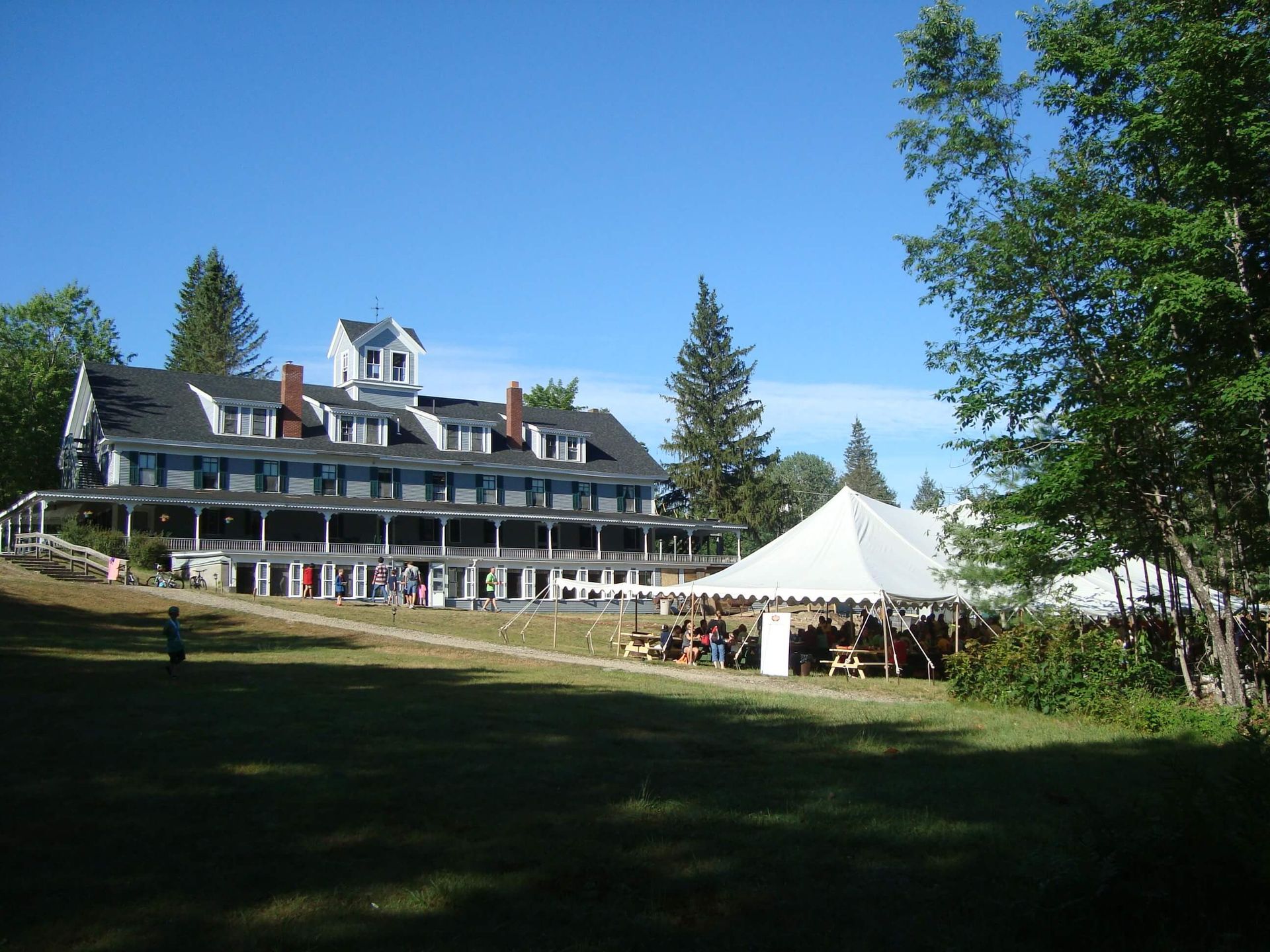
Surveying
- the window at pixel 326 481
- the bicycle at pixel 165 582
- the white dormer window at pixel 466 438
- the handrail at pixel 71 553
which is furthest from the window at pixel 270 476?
the bicycle at pixel 165 582

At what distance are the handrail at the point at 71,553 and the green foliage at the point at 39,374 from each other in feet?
62.2

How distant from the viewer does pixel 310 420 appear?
50.1 meters

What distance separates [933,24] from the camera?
57.1 feet

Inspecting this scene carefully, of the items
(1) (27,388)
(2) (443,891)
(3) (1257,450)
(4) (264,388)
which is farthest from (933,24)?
(1) (27,388)

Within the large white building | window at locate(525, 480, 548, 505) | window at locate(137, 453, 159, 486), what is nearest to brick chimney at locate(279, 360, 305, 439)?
the large white building

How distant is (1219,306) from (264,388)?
43.2 m

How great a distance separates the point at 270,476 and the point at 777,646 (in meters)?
31.7

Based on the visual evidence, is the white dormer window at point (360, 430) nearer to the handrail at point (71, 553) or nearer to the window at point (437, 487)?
the window at point (437, 487)

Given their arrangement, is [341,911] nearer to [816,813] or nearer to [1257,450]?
[816,813]

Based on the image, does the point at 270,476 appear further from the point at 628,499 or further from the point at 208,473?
the point at 628,499

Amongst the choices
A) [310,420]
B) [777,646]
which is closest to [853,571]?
[777,646]

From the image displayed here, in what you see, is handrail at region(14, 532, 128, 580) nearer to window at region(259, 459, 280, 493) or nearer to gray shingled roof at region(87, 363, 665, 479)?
gray shingled roof at region(87, 363, 665, 479)

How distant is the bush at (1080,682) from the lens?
13.2 metres

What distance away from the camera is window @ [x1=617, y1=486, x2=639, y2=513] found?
57344mm
